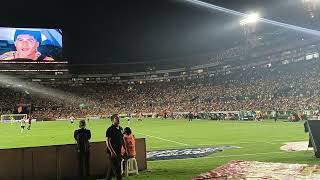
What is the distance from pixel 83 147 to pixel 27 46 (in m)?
74.7

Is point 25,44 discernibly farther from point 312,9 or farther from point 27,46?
point 312,9

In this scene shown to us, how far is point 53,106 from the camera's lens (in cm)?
10662

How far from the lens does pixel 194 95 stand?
317 feet

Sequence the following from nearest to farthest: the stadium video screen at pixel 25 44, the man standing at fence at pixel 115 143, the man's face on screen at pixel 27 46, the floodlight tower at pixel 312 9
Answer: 1. the man standing at fence at pixel 115 143
2. the floodlight tower at pixel 312 9
3. the stadium video screen at pixel 25 44
4. the man's face on screen at pixel 27 46

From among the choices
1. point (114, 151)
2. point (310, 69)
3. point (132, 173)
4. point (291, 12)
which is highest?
point (291, 12)

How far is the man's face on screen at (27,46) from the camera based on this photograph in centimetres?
8312

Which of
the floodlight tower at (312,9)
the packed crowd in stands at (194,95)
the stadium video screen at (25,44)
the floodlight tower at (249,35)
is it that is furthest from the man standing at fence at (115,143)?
the floodlight tower at (249,35)

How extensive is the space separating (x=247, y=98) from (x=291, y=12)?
68.8ft

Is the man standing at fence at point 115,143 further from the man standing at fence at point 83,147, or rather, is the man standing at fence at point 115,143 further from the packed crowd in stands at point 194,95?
the packed crowd in stands at point 194,95

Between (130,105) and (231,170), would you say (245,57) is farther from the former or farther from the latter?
(231,170)

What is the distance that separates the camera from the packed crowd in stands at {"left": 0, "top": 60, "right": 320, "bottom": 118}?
64825 mm

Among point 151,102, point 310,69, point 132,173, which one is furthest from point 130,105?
point 132,173

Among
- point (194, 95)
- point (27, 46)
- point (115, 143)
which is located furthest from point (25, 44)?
point (115, 143)

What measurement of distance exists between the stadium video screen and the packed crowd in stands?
15.8 meters
